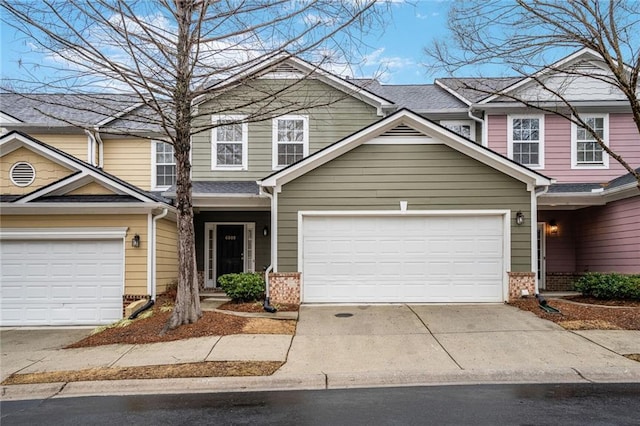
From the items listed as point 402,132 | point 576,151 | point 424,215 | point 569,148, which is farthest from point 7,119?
point 576,151

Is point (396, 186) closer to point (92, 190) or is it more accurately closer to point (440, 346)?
point (440, 346)

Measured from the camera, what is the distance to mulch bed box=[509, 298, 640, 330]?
9.36m

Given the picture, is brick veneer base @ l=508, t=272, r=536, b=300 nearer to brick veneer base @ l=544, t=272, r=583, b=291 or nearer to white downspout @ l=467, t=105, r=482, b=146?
brick veneer base @ l=544, t=272, r=583, b=291

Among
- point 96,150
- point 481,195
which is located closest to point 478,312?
point 481,195

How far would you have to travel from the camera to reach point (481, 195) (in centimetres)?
1209

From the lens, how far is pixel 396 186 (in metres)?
12.2

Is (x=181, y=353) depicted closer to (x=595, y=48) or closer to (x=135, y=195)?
(x=135, y=195)

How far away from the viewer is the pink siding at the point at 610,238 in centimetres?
1235

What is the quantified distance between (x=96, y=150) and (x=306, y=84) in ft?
23.4

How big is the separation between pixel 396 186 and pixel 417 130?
152cm

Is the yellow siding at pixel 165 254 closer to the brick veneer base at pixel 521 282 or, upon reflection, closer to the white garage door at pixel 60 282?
the white garage door at pixel 60 282

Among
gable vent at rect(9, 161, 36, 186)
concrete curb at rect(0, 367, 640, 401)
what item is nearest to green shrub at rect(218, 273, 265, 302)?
concrete curb at rect(0, 367, 640, 401)

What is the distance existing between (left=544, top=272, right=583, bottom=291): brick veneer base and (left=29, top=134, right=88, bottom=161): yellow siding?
15296mm

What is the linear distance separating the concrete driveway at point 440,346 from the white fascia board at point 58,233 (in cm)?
525
